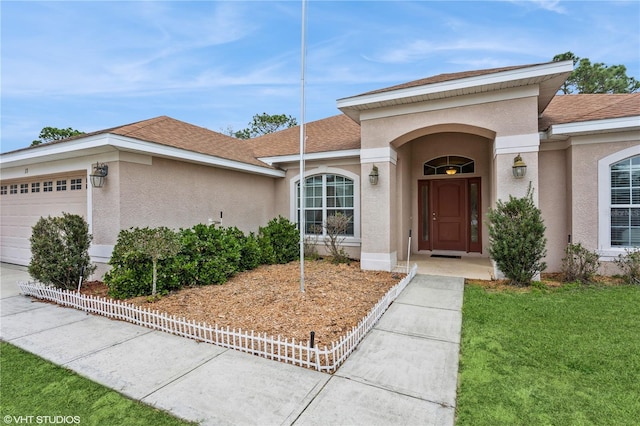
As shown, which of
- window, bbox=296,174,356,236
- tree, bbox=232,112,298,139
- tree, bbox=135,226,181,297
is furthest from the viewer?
tree, bbox=232,112,298,139

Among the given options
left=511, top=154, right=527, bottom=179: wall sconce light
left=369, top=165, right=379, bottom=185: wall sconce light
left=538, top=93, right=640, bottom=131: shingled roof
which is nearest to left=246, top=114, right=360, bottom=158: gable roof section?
left=369, top=165, right=379, bottom=185: wall sconce light

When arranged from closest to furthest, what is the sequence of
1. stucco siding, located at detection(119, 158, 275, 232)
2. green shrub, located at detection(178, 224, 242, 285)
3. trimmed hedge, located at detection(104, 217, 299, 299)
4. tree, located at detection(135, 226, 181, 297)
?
tree, located at detection(135, 226, 181, 297) < trimmed hedge, located at detection(104, 217, 299, 299) < green shrub, located at detection(178, 224, 242, 285) < stucco siding, located at detection(119, 158, 275, 232)

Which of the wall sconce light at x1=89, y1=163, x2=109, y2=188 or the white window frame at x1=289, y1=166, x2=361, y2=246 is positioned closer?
the wall sconce light at x1=89, y1=163, x2=109, y2=188

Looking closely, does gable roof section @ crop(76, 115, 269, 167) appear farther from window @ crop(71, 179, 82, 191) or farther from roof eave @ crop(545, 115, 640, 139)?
roof eave @ crop(545, 115, 640, 139)

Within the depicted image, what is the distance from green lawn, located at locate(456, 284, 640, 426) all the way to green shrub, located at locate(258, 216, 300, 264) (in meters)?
4.96

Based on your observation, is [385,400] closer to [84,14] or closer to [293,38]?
[293,38]

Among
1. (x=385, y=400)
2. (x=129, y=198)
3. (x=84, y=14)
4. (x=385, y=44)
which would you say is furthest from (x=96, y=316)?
(x=385, y=44)

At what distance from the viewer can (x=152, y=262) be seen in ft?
18.2

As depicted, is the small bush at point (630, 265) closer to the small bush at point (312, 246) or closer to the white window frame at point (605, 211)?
the white window frame at point (605, 211)

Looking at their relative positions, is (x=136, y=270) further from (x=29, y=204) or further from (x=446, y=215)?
(x=446, y=215)

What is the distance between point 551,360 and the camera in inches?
126

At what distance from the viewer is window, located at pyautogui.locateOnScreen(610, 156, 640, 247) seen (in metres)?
6.24

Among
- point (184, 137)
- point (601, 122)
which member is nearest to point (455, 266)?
point (601, 122)

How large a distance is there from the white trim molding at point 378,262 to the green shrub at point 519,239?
7.55ft
